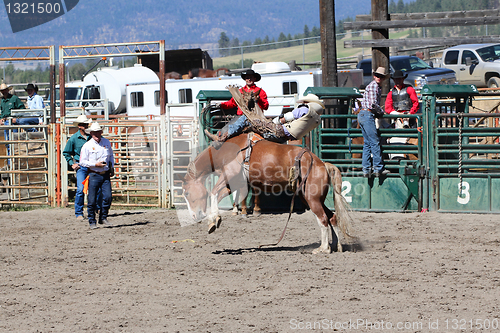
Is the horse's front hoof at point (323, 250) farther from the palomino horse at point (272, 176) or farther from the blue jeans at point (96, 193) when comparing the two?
the blue jeans at point (96, 193)

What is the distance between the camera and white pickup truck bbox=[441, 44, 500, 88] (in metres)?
21.3

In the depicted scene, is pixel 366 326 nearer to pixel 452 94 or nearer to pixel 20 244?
pixel 20 244

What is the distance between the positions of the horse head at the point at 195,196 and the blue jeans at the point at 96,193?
2.98 m

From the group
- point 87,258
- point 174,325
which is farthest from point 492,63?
point 174,325

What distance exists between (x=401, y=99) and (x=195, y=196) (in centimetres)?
557

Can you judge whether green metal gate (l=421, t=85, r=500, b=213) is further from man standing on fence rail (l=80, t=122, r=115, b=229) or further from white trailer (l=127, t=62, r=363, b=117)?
white trailer (l=127, t=62, r=363, b=117)

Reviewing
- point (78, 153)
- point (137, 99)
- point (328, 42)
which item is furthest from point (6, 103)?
point (328, 42)

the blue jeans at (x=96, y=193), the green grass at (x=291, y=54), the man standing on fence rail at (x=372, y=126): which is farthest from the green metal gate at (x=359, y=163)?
the green grass at (x=291, y=54)

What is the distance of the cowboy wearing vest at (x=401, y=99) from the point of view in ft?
35.0

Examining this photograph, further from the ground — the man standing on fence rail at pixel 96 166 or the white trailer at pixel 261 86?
the white trailer at pixel 261 86

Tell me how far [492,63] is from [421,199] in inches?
539

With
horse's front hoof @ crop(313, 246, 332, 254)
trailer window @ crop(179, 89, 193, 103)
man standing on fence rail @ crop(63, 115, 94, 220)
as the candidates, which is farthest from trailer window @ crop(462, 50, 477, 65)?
horse's front hoof @ crop(313, 246, 332, 254)

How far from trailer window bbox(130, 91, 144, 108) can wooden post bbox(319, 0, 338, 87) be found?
1297cm

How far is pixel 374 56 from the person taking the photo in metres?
11.4
